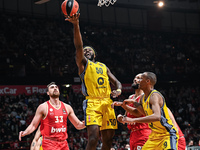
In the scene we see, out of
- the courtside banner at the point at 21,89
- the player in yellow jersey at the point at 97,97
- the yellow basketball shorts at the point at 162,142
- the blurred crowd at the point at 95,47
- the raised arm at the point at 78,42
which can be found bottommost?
the yellow basketball shorts at the point at 162,142

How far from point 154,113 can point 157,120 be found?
0.11 metres

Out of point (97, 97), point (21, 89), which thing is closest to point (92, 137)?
point (97, 97)

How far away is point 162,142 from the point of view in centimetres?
475

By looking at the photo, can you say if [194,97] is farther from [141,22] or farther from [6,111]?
→ [6,111]

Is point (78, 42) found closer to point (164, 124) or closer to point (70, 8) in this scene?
point (70, 8)

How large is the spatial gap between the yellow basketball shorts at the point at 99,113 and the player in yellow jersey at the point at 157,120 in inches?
29.7

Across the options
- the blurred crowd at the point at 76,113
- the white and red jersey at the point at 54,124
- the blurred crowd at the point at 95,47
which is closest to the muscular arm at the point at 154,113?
the white and red jersey at the point at 54,124

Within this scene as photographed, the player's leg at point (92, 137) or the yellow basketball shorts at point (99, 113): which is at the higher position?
the yellow basketball shorts at point (99, 113)

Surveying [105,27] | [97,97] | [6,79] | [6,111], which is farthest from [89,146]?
[105,27]

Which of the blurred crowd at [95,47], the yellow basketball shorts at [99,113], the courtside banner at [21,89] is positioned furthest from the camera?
the blurred crowd at [95,47]

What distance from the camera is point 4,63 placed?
1742 centimetres

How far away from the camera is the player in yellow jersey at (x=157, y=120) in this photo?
181 inches

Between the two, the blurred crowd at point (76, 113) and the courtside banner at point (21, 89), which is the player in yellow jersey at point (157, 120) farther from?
the courtside banner at point (21, 89)

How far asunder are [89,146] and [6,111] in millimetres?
11202
